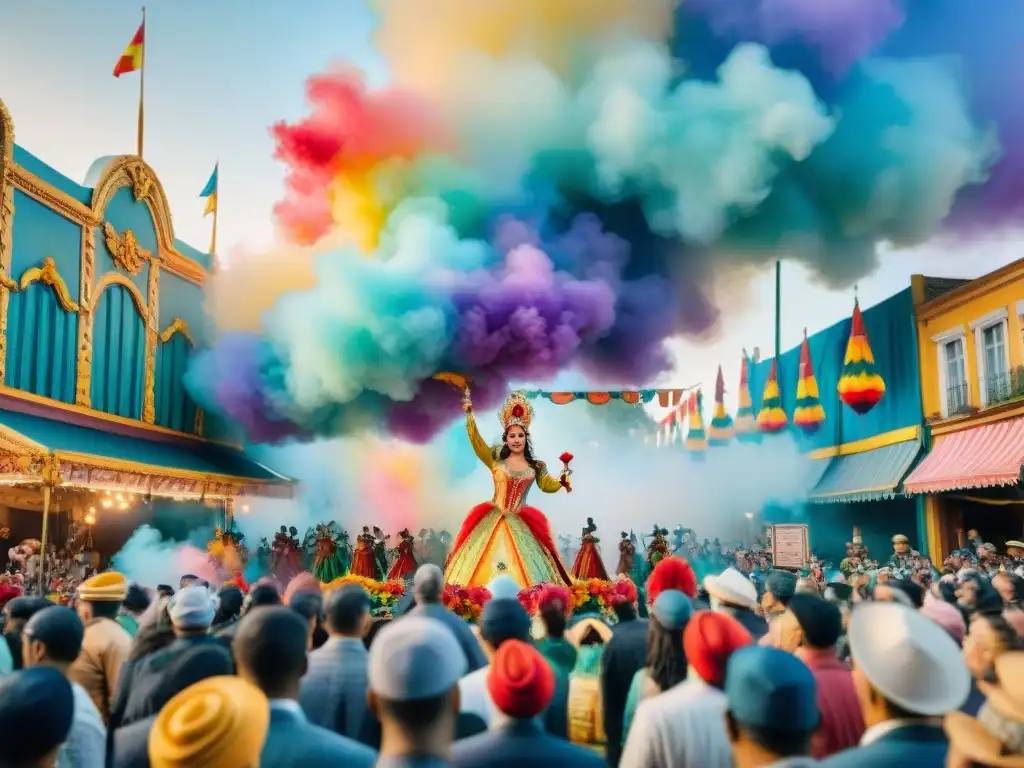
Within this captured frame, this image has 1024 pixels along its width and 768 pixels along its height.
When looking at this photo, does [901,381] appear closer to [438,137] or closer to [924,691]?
[438,137]

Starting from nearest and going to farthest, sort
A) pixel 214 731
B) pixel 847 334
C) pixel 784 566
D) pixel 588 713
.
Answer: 1. pixel 214 731
2. pixel 588 713
3. pixel 784 566
4. pixel 847 334

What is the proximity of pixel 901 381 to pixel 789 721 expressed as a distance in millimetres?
22391

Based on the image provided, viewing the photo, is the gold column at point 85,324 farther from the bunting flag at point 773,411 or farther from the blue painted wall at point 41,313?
the bunting flag at point 773,411

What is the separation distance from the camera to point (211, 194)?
2419 cm

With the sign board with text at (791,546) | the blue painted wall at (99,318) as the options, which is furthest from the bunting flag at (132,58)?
the sign board with text at (791,546)

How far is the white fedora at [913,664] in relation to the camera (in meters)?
2.74

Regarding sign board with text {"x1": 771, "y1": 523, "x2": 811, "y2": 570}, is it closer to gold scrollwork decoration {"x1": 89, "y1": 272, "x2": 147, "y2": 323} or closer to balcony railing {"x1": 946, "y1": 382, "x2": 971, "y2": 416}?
balcony railing {"x1": 946, "y1": 382, "x2": 971, "y2": 416}

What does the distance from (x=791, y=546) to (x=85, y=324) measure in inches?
566

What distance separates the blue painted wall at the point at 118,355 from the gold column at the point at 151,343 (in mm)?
110

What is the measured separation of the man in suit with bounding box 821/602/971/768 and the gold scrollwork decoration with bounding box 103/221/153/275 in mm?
19125

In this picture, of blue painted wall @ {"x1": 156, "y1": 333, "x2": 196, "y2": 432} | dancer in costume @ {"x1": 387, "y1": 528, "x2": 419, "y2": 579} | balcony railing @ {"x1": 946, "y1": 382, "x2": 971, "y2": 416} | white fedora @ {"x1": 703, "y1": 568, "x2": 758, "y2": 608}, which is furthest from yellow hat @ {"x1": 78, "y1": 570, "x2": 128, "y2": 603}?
balcony railing @ {"x1": 946, "y1": 382, "x2": 971, "y2": 416}

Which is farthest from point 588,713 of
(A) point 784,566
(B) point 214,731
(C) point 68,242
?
(C) point 68,242

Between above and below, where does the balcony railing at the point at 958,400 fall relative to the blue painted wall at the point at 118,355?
below

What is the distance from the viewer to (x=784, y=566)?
17.6 m
